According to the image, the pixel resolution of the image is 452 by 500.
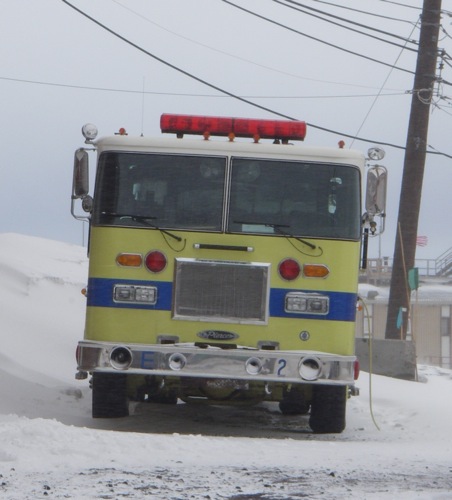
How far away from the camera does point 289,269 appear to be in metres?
10.6

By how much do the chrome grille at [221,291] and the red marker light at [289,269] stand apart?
15 centimetres

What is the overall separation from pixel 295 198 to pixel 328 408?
2055 millimetres

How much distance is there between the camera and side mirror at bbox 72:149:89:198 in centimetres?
1084

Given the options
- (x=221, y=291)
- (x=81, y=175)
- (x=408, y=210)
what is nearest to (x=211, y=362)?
(x=221, y=291)

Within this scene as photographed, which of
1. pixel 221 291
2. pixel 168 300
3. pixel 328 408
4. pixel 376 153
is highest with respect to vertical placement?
pixel 376 153

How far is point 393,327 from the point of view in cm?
2073

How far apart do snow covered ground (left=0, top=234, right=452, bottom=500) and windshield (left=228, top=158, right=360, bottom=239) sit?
1.93 m

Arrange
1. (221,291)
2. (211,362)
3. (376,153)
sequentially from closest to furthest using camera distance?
(211,362)
(221,291)
(376,153)

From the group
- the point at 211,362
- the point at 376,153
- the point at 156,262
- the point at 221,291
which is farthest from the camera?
the point at 376,153

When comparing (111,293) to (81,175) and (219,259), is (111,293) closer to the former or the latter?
(219,259)

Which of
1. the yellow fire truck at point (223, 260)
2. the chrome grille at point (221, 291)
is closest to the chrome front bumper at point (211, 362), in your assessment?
the yellow fire truck at point (223, 260)

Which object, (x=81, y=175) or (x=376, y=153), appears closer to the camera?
(x=81, y=175)

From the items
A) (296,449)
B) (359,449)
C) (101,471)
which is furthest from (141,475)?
(359,449)

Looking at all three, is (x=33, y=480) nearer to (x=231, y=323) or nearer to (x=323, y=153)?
(x=231, y=323)
